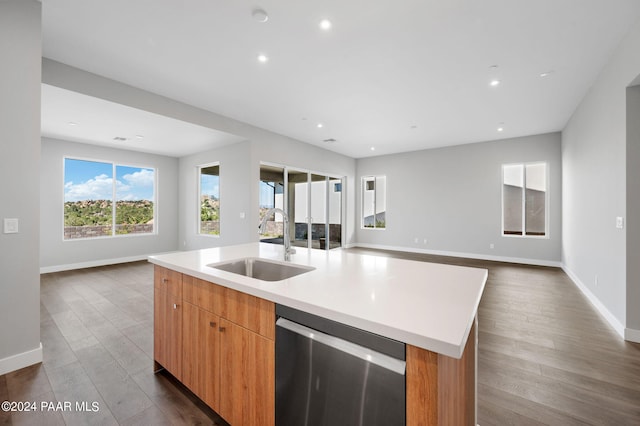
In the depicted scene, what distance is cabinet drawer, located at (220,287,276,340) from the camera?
1.24 meters

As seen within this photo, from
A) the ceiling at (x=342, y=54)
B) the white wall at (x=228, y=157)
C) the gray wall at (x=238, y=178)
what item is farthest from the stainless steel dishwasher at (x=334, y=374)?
the gray wall at (x=238, y=178)

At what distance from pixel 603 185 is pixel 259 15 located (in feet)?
13.6

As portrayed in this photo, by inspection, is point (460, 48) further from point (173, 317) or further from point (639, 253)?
point (173, 317)

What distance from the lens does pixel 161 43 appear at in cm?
272

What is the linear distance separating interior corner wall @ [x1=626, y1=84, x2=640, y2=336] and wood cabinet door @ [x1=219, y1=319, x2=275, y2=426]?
11.3 feet

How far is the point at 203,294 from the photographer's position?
1599mm

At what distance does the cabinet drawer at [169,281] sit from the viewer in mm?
1800

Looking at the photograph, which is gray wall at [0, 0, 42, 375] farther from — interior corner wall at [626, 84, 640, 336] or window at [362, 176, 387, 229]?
window at [362, 176, 387, 229]

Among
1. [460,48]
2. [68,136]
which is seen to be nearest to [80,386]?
[460,48]

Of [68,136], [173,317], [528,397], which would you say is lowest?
[528,397]

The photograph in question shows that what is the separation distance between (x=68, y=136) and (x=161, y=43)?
3982mm

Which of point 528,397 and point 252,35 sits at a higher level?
point 252,35

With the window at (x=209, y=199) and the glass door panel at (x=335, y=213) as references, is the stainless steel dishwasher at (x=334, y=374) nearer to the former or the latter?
the window at (x=209, y=199)

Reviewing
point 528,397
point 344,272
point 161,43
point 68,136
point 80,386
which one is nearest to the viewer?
point 344,272
